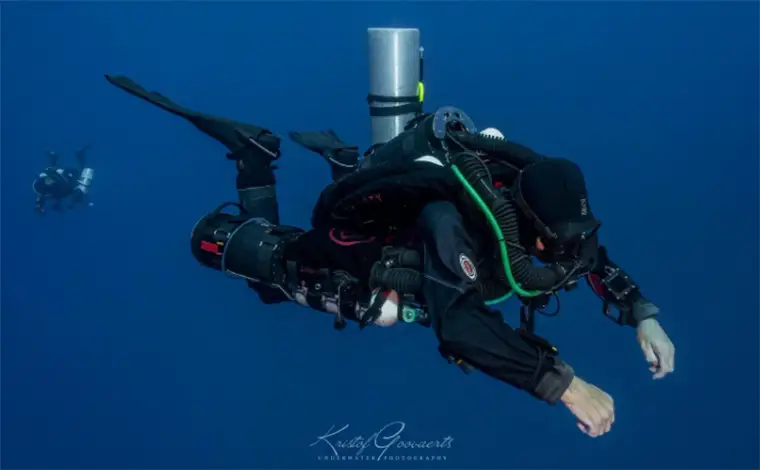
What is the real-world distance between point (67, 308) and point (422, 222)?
655 inches

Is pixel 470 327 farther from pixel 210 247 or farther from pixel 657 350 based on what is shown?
pixel 210 247

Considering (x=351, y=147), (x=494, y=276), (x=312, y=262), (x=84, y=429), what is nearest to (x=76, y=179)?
(x=84, y=429)

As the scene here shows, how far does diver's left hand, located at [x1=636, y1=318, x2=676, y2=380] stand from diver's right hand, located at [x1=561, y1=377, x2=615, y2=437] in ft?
3.37

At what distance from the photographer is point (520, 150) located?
2793mm

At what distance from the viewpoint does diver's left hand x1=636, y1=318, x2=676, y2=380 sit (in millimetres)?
3303

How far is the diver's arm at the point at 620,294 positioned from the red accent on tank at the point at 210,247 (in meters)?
2.40

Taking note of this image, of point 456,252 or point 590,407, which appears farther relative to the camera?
point 456,252

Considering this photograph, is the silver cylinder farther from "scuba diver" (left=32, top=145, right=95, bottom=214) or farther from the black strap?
"scuba diver" (left=32, top=145, right=95, bottom=214)

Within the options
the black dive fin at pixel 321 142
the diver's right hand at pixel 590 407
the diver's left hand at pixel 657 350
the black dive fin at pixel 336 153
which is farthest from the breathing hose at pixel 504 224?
the black dive fin at pixel 321 142

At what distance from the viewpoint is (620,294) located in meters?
3.64

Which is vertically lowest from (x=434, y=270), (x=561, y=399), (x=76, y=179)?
(x=76, y=179)

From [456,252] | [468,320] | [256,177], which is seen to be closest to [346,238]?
[456,252]

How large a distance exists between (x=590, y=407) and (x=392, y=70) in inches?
117

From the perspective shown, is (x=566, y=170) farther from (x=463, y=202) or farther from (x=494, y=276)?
(x=494, y=276)
